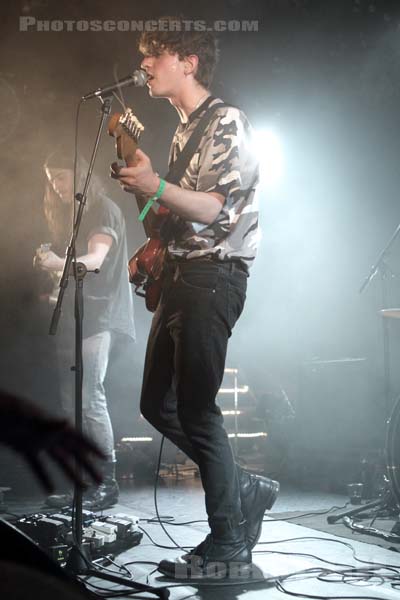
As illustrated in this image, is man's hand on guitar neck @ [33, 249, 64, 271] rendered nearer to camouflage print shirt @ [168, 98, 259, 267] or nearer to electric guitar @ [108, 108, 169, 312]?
electric guitar @ [108, 108, 169, 312]

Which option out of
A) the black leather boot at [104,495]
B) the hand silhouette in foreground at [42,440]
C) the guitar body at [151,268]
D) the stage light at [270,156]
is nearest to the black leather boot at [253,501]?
the guitar body at [151,268]

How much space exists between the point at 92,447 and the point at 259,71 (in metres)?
6.22

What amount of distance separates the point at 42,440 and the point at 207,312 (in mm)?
1889

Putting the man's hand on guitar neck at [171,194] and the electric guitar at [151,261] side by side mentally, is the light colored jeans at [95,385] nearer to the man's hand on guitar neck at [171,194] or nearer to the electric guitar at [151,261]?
the electric guitar at [151,261]

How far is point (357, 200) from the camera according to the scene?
6.87 metres

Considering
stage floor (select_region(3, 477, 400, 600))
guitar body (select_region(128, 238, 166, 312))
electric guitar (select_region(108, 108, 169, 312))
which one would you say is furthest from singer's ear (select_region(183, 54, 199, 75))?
stage floor (select_region(3, 477, 400, 600))

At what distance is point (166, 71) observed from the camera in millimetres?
2621

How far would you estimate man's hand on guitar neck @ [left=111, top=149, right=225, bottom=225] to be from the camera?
2.15 m

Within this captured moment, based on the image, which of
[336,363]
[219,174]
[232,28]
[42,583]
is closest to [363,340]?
[336,363]

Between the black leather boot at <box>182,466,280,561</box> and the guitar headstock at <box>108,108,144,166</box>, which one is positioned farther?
the black leather boot at <box>182,466,280,561</box>

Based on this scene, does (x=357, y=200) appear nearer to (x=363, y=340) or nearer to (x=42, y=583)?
(x=363, y=340)

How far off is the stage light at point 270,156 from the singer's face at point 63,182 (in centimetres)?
249
